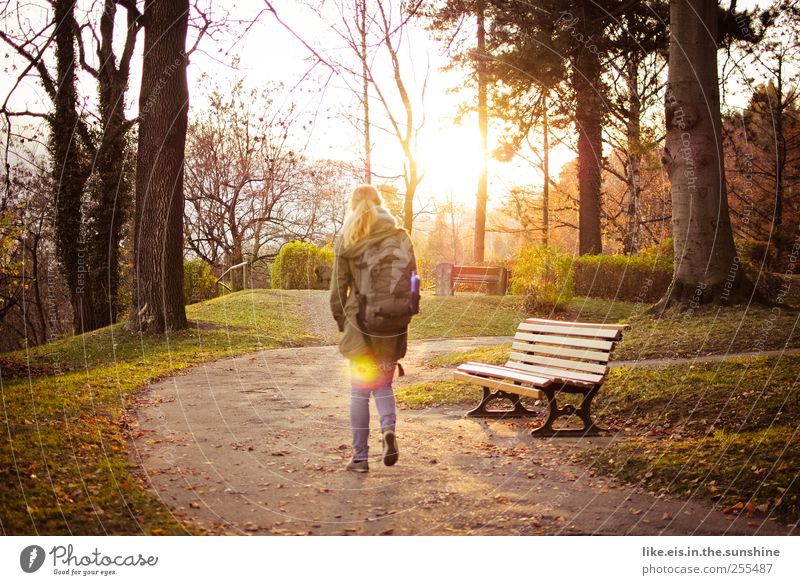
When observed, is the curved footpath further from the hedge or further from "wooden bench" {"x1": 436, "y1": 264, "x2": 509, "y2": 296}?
the hedge

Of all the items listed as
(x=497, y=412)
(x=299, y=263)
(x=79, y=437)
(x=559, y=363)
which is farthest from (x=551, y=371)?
(x=299, y=263)

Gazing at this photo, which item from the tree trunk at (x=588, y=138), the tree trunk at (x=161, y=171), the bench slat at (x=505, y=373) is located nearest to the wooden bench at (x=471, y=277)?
the tree trunk at (x=588, y=138)

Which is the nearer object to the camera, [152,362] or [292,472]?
[292,472]

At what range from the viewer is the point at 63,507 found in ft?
12.8

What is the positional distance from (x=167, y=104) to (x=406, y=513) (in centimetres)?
942

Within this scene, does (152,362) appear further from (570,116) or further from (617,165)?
(617,165)

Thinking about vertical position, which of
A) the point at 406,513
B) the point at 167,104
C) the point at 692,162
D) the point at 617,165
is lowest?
the point at 406,513

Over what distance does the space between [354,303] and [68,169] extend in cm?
831

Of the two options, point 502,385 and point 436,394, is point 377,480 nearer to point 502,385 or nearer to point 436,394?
point 502,385

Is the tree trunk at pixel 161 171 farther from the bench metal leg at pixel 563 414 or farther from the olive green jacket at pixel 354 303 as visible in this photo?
the bench metal leg at pixel 563 414

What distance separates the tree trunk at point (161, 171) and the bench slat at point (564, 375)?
23.5 ft

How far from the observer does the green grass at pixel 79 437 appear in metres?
3.89

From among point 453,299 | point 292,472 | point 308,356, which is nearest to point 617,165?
point 453,299

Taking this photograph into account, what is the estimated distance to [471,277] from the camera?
2050 cm
